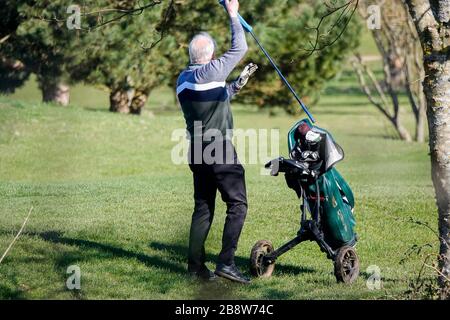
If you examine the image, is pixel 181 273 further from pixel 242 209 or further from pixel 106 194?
pixel 106 194

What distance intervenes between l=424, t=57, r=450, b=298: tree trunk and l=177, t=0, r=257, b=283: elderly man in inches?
56.4

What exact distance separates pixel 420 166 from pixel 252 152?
3.47m

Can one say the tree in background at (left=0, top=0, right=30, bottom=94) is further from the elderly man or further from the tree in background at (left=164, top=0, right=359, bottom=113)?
the elderly man

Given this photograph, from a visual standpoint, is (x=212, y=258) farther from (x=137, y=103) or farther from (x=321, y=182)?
(x=137, y=103)

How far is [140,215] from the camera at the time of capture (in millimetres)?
10758

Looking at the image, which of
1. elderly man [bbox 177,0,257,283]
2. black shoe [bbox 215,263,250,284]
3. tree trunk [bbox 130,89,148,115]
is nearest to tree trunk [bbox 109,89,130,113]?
tree trunk [bbox 130,89,148,115]

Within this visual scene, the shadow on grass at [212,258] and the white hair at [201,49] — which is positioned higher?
the white hair at [201,49]

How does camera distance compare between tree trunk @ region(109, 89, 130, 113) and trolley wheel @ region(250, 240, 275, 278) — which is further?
tree trunk @ region(109, 89, 130, 113)

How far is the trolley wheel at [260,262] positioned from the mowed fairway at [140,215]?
0.10m

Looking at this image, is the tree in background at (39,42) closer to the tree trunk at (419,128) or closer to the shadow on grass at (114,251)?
the tree trunk at (419,128)

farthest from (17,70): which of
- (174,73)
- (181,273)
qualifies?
(181,273)

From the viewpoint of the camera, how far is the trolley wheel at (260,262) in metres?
7.80

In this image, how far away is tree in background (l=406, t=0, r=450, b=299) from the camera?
6.90 meters

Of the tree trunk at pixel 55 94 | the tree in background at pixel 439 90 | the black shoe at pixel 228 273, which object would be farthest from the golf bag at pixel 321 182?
the tree trunk at pixel 55 94
